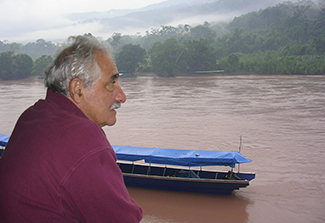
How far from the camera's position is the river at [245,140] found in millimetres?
5406

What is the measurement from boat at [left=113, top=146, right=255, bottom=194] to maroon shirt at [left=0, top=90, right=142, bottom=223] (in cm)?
499

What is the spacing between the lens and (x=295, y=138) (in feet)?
33.2

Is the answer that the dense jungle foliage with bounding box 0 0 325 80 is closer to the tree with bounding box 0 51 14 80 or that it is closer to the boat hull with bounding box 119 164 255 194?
the tree with bounding box 0 51 14 80

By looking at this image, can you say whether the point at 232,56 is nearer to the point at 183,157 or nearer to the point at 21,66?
the point at 21,66

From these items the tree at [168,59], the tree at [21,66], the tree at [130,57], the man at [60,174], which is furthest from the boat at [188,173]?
the tree at [21,66]

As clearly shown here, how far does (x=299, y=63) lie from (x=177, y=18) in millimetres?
113437

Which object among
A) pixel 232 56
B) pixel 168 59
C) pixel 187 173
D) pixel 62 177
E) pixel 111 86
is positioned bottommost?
pixel 187 173

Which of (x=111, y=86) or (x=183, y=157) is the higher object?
(x=111, y=86)

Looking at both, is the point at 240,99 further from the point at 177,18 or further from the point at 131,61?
the point at 177,18

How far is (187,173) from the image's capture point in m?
5.91

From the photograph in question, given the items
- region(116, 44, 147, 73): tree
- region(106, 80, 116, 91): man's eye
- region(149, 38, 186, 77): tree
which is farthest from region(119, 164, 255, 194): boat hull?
region(116, 44, 147, 73): tree

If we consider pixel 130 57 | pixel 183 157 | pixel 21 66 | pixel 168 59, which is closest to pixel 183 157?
pixel 183 157

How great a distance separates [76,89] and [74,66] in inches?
2.3

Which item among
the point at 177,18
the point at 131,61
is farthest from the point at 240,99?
the point at 177,18
